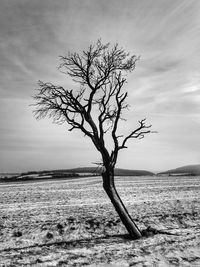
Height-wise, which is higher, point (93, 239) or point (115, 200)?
point (115, 200)

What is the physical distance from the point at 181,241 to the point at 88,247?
3461 millimetres

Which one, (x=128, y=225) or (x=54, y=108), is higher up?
(x=54, y=108)

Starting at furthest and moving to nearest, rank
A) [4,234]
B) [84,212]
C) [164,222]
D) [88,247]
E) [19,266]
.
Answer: [84,212], [164,222], [4,234], [88,247], [19,266]

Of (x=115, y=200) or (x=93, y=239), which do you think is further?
(x=93, y=239)

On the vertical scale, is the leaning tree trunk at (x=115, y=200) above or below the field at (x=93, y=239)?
above

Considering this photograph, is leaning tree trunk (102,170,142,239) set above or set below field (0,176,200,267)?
above

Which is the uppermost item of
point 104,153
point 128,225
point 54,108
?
point 54,108

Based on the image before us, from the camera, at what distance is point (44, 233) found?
36.3ft

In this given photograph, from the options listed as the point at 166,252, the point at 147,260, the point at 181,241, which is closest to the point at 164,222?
the point at 181,241

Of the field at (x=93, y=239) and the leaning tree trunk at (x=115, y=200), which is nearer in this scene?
the field at (x=93, y=239)

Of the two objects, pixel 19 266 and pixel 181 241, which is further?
pixel 181 241

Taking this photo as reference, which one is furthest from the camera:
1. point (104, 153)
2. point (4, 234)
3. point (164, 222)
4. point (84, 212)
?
point (84, 212)

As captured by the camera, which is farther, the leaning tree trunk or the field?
the leaning tree trunk

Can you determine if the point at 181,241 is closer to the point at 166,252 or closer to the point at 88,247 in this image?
the point at 166,252
